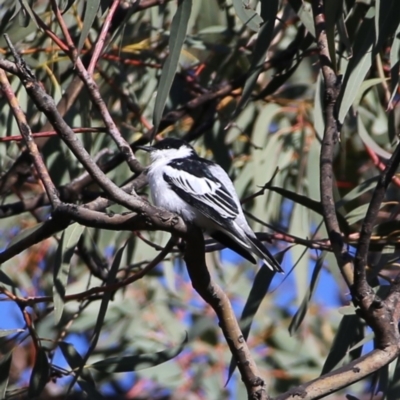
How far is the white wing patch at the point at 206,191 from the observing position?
291 cm

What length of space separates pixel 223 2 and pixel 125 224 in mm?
2187

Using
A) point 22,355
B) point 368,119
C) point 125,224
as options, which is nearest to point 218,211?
point 125,224

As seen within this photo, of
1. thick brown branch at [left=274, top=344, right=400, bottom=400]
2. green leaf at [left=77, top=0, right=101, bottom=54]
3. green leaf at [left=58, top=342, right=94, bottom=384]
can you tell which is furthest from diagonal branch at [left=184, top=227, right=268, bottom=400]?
green leaf at [left=58, top=342, right=94, bottom=384]

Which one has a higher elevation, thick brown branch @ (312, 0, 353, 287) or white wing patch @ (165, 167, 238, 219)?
white wing patch @ (165, 167, 238, 219)

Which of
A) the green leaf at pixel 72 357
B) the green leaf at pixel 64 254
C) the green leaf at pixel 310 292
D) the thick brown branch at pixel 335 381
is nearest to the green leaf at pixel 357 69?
the green leaf at pixel 310 292

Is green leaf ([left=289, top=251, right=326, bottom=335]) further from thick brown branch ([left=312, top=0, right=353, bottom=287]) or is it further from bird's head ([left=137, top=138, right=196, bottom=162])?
bird's head ([left=137, top=138, right=196, bottom=162])

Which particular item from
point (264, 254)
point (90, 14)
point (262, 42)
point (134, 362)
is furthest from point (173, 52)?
point (134, 362)

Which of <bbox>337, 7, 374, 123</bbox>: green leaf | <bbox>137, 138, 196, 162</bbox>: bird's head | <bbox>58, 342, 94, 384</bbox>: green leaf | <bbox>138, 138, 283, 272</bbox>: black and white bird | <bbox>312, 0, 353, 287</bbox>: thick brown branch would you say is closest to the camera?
<bbox>312, 0, 353, 287</bbox>: thick brown branch

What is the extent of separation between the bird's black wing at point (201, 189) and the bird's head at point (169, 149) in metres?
0.16

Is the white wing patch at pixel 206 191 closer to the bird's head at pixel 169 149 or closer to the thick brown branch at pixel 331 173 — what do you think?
the bird's head at pixel 169 149

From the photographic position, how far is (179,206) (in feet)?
9.89

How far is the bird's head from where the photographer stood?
133 inches

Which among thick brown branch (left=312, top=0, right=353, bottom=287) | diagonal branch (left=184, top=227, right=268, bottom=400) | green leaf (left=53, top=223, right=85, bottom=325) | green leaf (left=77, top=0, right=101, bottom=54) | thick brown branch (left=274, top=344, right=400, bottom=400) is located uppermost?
green leaf (left=77, top=0, right=101, bottom=54)

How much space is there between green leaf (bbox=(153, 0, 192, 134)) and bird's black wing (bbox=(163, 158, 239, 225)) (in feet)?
1.16
